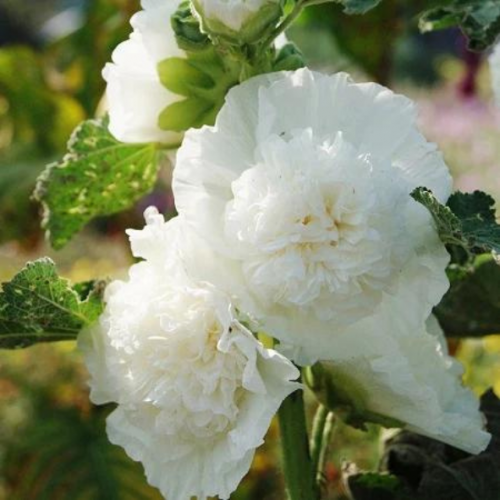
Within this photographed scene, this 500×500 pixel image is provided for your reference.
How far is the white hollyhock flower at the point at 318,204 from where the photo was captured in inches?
16.1

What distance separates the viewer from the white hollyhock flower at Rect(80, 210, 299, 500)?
16.9 inches

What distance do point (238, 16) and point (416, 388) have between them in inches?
7.4

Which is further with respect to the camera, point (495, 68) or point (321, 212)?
point (495, 68)

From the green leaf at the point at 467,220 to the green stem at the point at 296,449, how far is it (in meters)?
0.12

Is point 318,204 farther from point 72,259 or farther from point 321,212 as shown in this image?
point 72,259

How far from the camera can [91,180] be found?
59cm

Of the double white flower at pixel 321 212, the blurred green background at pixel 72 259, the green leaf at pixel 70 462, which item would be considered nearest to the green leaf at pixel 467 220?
the double white flower at pixel 321 212

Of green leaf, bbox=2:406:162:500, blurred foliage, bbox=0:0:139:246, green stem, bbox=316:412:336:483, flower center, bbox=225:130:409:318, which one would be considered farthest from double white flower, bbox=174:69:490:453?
blurred foliage, bbox=0:0:139:246

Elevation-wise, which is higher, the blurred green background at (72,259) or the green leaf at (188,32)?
the green leaf at (188,32)

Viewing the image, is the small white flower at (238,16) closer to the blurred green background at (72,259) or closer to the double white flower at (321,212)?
the double white flower at (321,212)

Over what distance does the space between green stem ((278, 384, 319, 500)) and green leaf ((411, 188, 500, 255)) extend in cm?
12

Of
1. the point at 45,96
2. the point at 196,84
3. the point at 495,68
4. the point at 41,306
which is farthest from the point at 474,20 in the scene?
the point at 45,96

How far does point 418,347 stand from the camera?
1.67ft

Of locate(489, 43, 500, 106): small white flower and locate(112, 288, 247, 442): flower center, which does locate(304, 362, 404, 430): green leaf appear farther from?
locate(489, 43, 500, 106): small white flower
